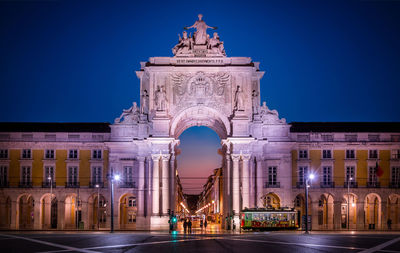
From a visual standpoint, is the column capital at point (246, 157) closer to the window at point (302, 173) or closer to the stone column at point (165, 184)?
the window at point (302, 173)

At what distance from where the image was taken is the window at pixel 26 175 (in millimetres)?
78688

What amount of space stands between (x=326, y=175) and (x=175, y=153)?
2205 cm

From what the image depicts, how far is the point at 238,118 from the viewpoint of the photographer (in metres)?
74.7

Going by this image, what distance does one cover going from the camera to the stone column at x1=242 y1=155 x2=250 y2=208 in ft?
242

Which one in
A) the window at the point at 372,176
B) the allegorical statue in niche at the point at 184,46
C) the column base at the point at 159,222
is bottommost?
the column base at the point at 159,222

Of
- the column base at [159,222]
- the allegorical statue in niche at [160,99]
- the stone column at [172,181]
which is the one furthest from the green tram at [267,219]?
the allegorical statue in niche at [160,99]

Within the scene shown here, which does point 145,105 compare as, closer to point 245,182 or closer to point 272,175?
point 245,182

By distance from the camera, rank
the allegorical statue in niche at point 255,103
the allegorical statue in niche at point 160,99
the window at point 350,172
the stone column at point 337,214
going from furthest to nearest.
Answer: the window at point 350,172, the allegorical statue in niche at point 255,103, the stone column at point 337,214, the allegorical statue in niche at point 160,99

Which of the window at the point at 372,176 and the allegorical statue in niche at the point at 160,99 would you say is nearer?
the allegorical statue in niche at the point at 160,99

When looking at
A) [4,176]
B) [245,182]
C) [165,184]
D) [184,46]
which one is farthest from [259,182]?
[4,176]

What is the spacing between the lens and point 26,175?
7881 centimetres

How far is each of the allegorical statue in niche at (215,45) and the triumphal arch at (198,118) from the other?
14mm

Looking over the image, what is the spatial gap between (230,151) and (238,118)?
4.92 m

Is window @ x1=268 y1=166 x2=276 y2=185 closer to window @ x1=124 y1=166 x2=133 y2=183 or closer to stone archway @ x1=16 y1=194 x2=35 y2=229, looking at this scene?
window @ x1=124 y1=166 x2=133 y2=183
